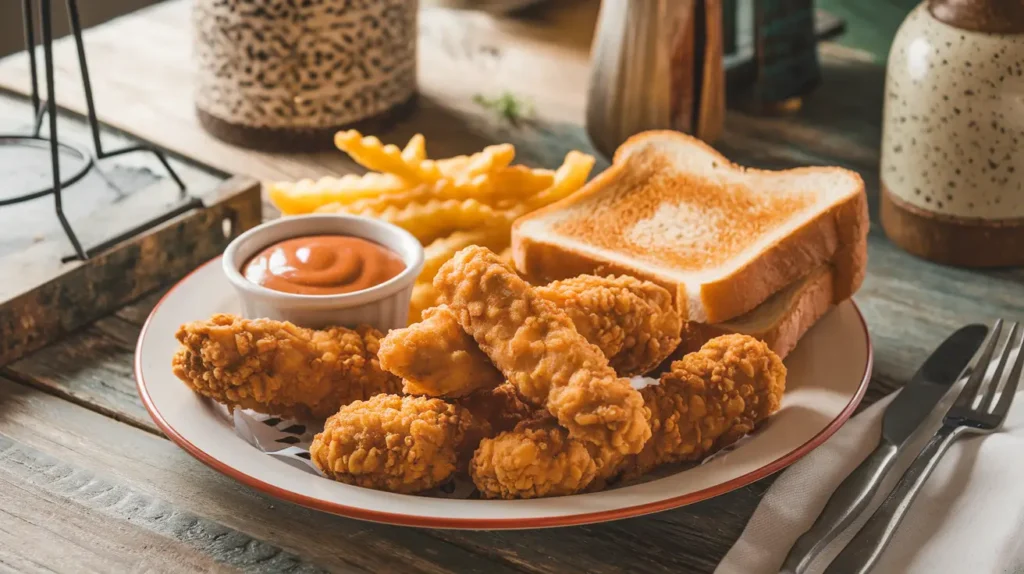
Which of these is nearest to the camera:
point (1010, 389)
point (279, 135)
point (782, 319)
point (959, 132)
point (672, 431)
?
point (672, 431)

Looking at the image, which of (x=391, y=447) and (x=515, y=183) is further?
(x=515, y=183)

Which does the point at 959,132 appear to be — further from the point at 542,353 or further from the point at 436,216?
the point at 542,353

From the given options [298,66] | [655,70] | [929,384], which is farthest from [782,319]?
[298,66]

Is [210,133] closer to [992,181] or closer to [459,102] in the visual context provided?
[459,102]

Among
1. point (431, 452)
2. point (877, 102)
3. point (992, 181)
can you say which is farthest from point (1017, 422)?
point (877, 102)

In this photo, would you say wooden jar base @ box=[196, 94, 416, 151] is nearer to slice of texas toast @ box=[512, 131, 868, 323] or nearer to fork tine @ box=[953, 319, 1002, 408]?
slice of texas toast @ box=[512, 131, 868, 323]

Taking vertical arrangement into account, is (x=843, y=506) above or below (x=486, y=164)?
below

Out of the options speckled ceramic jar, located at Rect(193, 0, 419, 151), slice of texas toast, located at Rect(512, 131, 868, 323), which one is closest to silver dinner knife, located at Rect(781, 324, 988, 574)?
slice of texas toast, located at Rect(512, 131, 868, 323)

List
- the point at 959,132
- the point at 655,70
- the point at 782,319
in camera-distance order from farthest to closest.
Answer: the point at 655,70 < the point at 959,132 < the point at 782,319
